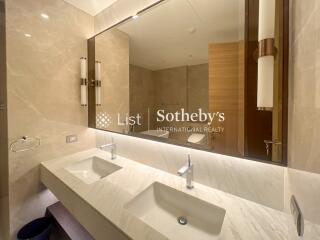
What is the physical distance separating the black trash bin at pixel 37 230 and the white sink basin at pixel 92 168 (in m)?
0.49

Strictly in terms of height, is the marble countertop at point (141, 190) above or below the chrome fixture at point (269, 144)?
below

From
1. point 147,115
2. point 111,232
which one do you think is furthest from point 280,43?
point 111,232

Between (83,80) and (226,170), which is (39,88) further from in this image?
(226,170)

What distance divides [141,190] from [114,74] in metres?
1.08

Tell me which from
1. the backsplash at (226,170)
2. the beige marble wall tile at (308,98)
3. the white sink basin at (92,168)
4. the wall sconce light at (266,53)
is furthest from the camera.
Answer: the white sink basin at (92,168)

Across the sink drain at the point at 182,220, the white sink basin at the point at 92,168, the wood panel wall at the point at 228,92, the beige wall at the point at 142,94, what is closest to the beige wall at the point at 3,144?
the white sink basin at the point at 92,168

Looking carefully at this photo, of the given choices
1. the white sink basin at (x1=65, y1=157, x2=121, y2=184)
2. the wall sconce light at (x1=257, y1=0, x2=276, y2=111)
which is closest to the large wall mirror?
the wall sconce light at (x1=257, y1=0, x2=276, y2=111)

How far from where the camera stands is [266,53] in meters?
0.61

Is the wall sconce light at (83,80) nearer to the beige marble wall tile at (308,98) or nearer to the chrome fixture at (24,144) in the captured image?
the chrome fixture at (24,144)

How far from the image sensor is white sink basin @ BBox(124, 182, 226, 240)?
0.75m

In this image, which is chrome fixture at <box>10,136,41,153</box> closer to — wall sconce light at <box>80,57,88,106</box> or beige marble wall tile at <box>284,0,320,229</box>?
wall sconce light at <box>80,57,88,106</box>

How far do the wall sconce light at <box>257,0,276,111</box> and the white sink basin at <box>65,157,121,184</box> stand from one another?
1.13 meters

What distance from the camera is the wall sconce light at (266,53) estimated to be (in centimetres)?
60

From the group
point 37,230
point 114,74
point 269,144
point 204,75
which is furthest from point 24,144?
point 269,144
